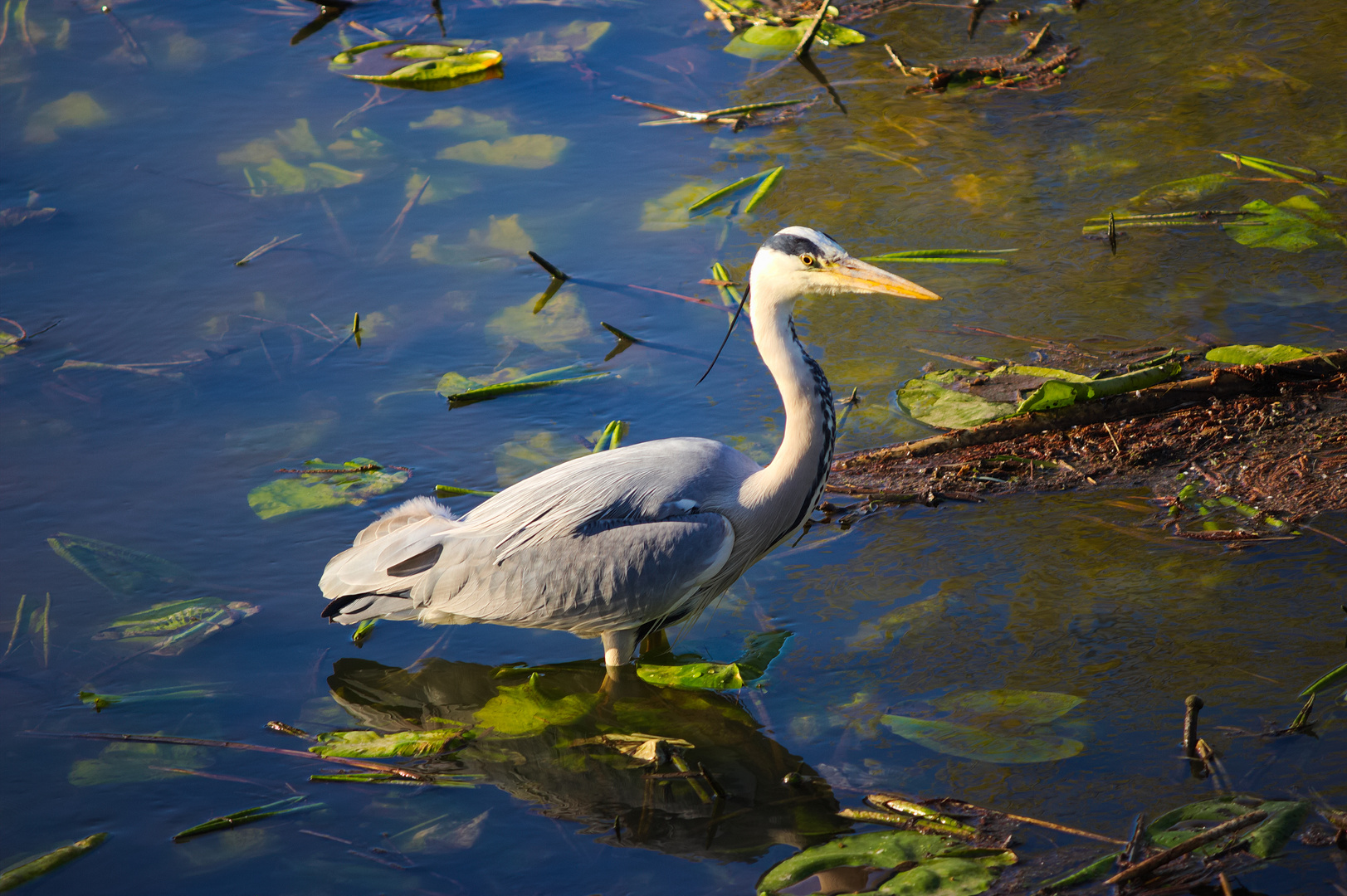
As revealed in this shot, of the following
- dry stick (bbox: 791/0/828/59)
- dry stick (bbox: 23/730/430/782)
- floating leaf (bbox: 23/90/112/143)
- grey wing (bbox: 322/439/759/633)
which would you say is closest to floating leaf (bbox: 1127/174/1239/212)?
dry stick (bbox: 791/0/828/59)

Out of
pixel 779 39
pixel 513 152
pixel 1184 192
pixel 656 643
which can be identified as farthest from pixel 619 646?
pixel 779 39

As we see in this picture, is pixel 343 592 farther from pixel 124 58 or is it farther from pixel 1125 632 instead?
pixel 124 58

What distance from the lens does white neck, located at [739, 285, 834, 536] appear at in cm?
388

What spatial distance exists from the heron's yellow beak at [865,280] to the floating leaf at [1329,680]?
1658 millimetres

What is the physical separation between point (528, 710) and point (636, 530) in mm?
728

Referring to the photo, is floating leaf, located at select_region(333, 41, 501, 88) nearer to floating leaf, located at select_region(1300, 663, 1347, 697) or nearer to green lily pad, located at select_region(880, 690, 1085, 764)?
green lily pad, located at select_region(880, 690, 1085, 764)

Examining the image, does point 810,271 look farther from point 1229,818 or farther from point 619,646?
point 1229,818

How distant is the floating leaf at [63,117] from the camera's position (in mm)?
7738

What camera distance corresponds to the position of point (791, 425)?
12.8ft

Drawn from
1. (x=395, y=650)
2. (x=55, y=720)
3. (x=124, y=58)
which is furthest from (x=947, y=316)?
(x=124, y=58)

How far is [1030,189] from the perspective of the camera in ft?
20.8

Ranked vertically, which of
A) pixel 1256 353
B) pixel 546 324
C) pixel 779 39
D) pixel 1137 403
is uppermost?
pixel 779 39

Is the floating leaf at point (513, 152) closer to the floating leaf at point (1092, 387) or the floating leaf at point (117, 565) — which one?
the floating leaf at point (117, 565)

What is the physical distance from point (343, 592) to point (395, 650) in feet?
1.05
